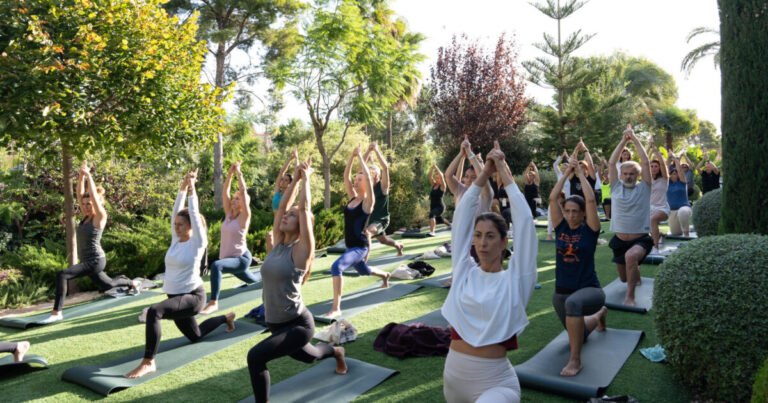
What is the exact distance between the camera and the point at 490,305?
8.66 ft

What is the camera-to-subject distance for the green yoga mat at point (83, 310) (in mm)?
6375

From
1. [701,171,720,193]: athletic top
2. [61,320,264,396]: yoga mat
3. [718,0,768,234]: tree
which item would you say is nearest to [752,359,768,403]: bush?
[718,0,768,234]: tree

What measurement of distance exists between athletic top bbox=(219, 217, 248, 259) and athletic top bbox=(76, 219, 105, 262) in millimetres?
1540

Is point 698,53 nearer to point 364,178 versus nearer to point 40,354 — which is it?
point 364,178

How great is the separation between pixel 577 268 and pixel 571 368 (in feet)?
2.82

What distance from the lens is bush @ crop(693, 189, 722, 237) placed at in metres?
8.59

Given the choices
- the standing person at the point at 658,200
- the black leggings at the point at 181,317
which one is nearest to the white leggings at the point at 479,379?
the black leggings at the point at 181,317

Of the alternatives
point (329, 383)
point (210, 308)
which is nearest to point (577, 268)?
point (329, 383)

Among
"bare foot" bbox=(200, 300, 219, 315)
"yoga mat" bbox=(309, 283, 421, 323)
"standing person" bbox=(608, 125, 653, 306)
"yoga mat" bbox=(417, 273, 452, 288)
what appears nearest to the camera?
"standing person" bbox=(608, 125, 653, 306)

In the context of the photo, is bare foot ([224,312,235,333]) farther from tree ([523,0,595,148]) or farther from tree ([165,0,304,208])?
tree ([523,0,595,148])

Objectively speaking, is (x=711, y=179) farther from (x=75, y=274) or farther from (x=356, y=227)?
(x=75, y=274)

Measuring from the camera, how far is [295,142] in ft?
70.7

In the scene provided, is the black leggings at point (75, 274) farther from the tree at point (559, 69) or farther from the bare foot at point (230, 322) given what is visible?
the tree at point (559, 69)

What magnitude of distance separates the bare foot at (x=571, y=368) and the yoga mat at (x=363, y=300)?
272 cm
